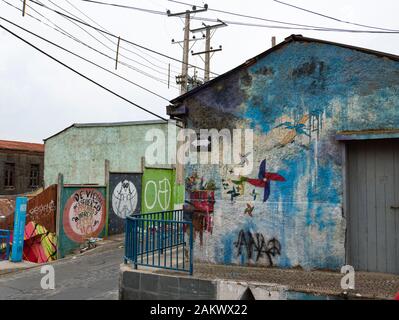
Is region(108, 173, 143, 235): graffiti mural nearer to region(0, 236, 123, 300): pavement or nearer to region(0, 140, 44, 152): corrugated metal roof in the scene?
region(0, 236, 123, 300): pavement

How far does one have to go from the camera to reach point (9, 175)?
28.8 metres

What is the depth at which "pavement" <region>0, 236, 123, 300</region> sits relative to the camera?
27.3ft

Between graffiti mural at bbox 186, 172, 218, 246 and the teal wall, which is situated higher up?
the teal wall

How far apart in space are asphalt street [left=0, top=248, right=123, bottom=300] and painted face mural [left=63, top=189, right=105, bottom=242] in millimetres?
1257

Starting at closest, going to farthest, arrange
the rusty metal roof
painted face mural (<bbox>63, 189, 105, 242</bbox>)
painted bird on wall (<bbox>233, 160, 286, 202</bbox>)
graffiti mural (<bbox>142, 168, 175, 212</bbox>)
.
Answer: the rusty metal roof, painted bird on wall (<bbox>233, 160, 286, 202</bbox>), painted face mural (<bbox>63, 189, 105, 242</bbox>), graffiti mural (<bbox>142, 168, 175, 212</bbox>)

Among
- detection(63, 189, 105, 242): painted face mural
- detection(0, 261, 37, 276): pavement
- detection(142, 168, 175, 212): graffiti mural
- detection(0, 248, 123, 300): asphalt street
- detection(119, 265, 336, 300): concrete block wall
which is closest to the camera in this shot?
detection(119, 265, 336, 300): concrete block wall

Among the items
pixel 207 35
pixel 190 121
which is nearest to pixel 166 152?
pixel 207 35

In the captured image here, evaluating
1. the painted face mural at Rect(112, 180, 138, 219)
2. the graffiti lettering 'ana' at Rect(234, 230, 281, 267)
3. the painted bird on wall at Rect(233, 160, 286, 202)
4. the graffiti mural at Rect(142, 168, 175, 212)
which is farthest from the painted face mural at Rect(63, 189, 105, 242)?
the painted bird on wall at Rect(233, 160, 286, 202)

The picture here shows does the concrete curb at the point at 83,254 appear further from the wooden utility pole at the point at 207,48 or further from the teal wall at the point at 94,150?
the wooden utility pole at the point at 207,48

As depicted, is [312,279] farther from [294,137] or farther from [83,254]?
[83,254]

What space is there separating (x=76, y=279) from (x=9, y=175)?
21919 mm

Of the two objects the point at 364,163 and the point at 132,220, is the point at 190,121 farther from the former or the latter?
the point at 364,163
